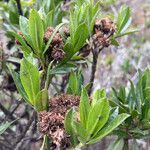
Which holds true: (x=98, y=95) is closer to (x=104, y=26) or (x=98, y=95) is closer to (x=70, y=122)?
(x=70, y=122)

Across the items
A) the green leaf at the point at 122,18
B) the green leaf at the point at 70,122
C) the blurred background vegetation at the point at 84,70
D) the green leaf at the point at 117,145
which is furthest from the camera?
the blurred background vegetation at the point at 84,70

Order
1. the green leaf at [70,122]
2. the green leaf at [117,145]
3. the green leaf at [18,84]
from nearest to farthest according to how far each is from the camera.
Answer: the green leaf at [70,122], the green leaf at [18,84], the green leaf at [117,145]

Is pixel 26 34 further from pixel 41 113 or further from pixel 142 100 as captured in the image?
pixel 142 100

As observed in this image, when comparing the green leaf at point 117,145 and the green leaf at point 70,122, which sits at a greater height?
the green leaf at point 70,122

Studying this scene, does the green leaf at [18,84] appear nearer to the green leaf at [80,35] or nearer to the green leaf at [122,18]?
the green leaf at [80,35]

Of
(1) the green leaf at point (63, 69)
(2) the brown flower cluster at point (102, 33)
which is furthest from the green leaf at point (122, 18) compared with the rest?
(1) the green leaf at point (63, 69)

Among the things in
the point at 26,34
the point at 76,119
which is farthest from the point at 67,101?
the point at 26,34

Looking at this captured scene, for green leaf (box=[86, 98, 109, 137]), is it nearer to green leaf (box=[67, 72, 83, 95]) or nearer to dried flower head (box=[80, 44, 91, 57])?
green leaf (box=[67, 72, 83, 95])
